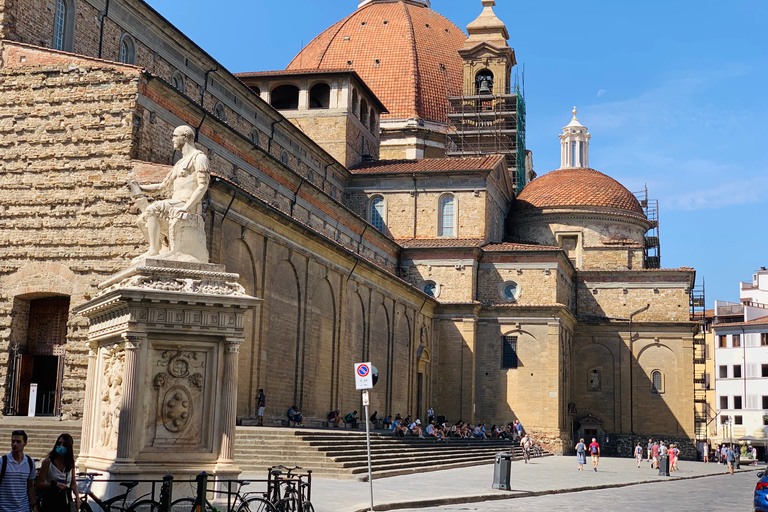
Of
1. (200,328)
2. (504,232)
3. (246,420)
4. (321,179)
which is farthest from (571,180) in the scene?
(200,328)

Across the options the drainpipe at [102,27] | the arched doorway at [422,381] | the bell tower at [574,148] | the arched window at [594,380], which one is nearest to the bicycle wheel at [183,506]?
the drainpipe at [102,27]

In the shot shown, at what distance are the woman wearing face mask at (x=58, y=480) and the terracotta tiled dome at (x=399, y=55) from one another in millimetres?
54746

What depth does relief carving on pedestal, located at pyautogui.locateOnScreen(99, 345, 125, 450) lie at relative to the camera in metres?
13.9

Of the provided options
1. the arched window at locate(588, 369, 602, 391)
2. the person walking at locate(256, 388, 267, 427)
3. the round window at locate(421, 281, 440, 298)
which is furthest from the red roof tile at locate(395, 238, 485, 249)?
the person walking at locate(256, 388, 267, 427)

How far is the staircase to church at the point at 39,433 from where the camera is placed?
890 inches

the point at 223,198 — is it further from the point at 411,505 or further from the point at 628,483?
the point at 628,483

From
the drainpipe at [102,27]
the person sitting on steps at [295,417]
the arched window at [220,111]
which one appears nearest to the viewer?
the drainpipe at [102,27]

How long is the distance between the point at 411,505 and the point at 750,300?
78.7 m

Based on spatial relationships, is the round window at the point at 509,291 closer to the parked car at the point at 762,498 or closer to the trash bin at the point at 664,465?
the trash bin at the point at 664,465

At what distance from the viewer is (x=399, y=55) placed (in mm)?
67438

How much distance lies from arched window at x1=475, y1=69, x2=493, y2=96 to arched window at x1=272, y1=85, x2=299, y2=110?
47.1ft

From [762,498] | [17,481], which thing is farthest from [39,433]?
[762,498]

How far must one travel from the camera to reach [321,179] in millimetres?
49094

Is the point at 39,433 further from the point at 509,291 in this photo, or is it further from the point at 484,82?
the point at 484,82
